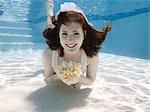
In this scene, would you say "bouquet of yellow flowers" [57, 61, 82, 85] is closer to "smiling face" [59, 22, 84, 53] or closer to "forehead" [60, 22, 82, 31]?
"smiling face" [59, 22, 84, 53]

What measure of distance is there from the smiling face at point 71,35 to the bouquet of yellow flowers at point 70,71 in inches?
8.7

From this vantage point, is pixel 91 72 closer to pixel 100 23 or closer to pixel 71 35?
pixel 71 35

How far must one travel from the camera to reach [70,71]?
3816 mm

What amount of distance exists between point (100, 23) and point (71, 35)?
9419 mm

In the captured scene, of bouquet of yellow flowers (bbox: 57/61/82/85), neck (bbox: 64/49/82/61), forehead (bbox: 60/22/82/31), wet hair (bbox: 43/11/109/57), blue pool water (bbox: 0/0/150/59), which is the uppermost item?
forehead (bbox: 60/22/82/31)

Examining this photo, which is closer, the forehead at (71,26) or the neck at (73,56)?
the forehead at (71,26)

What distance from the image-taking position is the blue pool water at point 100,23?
10.2m

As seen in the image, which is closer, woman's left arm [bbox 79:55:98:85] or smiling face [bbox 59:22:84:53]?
smiling face [bbox 59:22:84:53]

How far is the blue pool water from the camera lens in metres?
10.2

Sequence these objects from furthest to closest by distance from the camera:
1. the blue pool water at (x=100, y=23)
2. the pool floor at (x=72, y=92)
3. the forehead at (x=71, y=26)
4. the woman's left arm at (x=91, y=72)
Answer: the blue pool water at (x=100, y=23)
the woman's left arm at (x=91, y=72)
the pool floor at (x=72, y=92)
the forehead at (x=71, y=26)

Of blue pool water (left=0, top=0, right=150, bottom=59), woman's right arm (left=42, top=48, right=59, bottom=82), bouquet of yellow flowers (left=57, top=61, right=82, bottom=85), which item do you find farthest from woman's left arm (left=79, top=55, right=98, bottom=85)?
blue pool water (left=0, top=0, right=150, bottom=59)

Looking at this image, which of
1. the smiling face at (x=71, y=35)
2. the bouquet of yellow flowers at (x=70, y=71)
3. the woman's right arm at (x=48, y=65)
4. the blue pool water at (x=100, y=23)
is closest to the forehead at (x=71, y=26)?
the smiling face at (x=71, y=35)

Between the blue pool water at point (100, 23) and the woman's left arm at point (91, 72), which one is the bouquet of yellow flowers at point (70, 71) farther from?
the blue pool water at point (100, 23)

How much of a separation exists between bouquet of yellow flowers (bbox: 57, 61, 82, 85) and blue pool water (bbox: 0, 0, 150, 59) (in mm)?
4967
